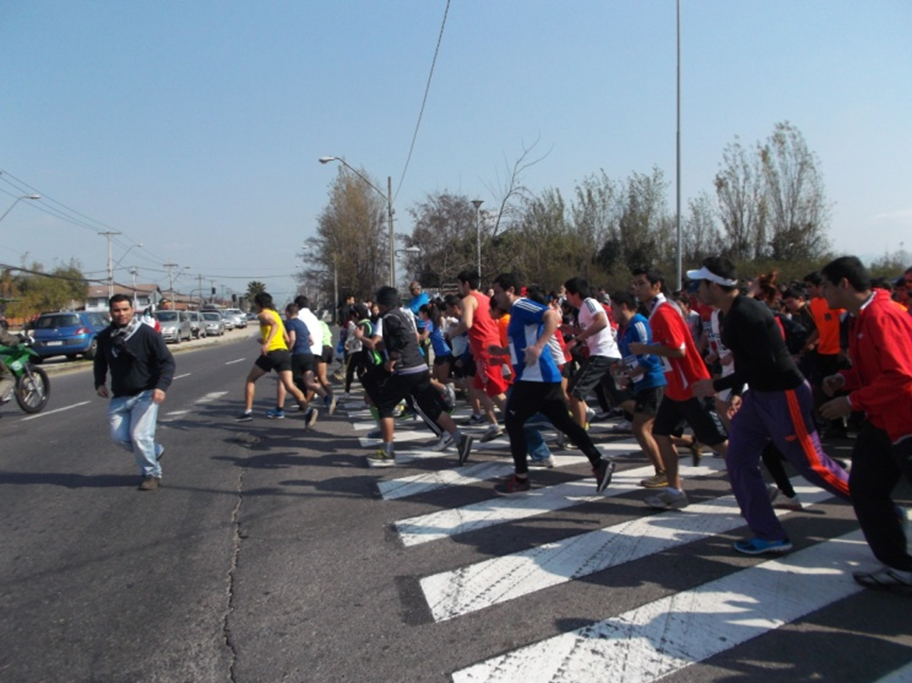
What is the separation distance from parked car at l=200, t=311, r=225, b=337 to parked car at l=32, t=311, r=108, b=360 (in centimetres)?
2214

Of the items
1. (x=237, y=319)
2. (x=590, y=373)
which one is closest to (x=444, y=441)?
(x=590, y=373)

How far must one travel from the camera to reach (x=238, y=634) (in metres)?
3.83

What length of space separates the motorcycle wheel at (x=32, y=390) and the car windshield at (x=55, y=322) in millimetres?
14854

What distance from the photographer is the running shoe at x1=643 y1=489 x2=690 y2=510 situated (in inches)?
222

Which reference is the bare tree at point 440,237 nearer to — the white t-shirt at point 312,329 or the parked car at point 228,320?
the white t-shirt at point 312,329

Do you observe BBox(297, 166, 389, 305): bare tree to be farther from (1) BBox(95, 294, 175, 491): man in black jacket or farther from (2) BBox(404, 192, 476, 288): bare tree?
(1) BBox(95, 294, 175, 491): man in black jacket

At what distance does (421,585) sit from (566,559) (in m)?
0.97

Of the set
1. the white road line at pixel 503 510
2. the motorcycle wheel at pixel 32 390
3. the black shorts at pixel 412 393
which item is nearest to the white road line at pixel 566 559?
the white road line at pixel 503 510

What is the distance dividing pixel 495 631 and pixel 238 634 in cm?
136

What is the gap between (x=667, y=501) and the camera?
18.5ft

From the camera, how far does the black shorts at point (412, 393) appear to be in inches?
298

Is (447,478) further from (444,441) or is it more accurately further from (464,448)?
(444,441)

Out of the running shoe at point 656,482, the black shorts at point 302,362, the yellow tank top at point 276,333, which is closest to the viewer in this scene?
the running shoe at point 656,482

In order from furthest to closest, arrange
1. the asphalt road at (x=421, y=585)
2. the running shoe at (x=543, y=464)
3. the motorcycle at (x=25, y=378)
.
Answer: the motorcycle at (x=25, y=378) → the running shoe at (x=543, y=464) → the asphalt road at (x=421, y=585)
